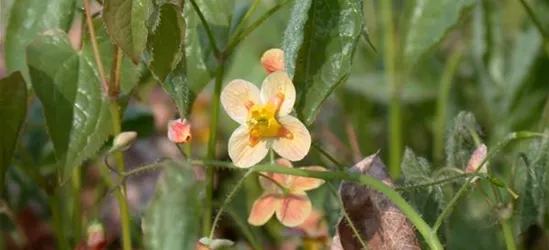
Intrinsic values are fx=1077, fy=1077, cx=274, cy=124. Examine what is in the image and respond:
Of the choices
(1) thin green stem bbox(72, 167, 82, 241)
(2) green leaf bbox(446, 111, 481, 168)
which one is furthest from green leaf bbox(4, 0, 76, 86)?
(2) green leaf bbox(446, 111, 481, 168)

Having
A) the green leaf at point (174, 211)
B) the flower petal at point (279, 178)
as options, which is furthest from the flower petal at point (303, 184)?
the green leaf at point (174, 211)

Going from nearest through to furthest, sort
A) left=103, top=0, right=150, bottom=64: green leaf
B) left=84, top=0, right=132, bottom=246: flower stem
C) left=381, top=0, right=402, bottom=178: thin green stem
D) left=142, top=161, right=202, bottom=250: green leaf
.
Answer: left=142, top=161, right=202, bottom=250: green leaf < left=103, top=0, right=150, bottom=64: green leaf < left=84, top=0, right=132, bottom=246: flower stem < left=381, top=0, right=402, bottom=178: thin green stem

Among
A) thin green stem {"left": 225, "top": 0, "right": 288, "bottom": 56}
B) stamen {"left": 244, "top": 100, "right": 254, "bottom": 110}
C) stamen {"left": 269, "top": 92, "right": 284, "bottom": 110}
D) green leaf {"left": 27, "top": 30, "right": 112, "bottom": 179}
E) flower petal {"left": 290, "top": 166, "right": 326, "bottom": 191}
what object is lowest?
flower petal {"left": 290, "top": 166, "right": 326, "bottom": 191}

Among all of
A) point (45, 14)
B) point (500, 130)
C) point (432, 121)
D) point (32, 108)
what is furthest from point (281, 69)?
point (432, 121)

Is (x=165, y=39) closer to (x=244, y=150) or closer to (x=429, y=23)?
(x=244, y=150)

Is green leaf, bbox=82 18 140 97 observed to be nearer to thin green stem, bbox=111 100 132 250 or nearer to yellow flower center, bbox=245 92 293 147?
thin green stem, bbox=111 100 132 250
